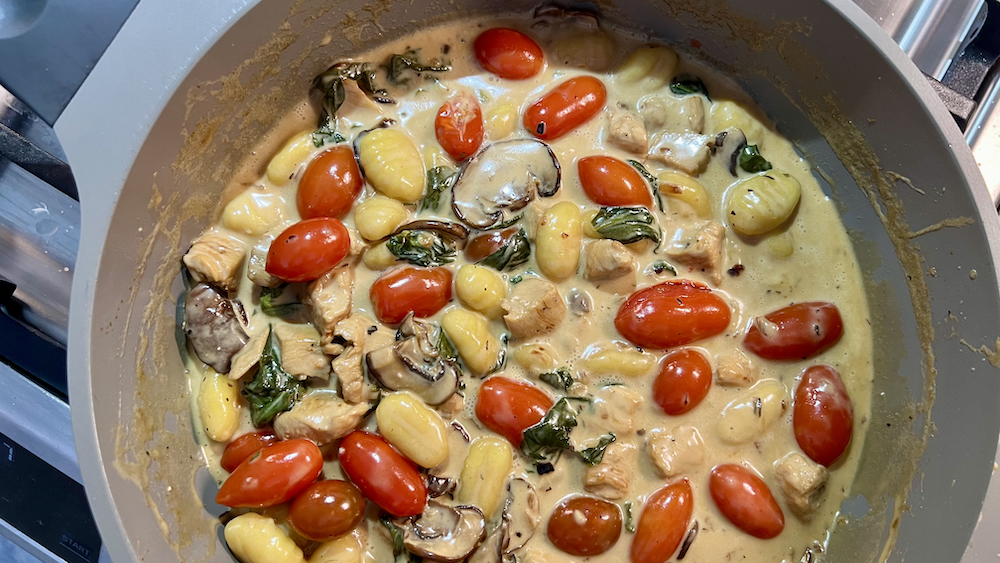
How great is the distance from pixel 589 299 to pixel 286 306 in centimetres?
70

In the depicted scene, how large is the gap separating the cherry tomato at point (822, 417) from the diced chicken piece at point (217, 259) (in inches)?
50.4

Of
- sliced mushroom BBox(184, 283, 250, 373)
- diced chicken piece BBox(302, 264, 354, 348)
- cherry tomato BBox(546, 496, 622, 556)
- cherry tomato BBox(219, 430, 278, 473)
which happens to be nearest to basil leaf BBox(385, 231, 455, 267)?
diced chicken piece BBox(302, 264, 354, 348)

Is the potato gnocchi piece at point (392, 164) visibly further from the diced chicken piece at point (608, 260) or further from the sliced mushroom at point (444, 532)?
the sliced mushroom at point (444, 532)

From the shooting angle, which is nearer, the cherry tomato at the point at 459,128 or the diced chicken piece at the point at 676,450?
the diced chicken piece at the point at 676,450

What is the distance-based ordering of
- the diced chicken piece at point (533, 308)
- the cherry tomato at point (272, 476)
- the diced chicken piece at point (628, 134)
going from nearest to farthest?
the cherry tomato at point (272, 476)
the diced chicken piece at point (533, 308)
the diced chicken piece at point (628, 134)

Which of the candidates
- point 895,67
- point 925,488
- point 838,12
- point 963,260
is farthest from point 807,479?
point 838,12

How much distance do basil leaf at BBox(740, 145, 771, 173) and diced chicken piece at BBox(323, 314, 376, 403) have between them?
0.98 metres

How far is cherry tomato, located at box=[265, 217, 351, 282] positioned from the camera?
1.34 meters

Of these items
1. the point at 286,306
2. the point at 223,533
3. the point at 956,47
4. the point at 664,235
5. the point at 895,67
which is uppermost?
the point at 956,47

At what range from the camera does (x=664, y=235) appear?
58.1 inches

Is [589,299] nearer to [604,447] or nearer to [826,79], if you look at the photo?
[604,447]

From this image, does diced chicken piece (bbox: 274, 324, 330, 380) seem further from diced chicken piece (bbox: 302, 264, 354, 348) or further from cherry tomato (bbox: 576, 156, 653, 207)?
cherry tomato (bbox: 576, 156, 653, 207)

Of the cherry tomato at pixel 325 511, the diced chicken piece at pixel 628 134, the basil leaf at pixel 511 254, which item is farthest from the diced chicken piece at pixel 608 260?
the cherry tomato at pixel 325 511

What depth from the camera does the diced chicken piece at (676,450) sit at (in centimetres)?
136
